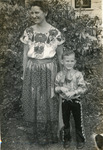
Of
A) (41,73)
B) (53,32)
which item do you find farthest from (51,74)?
(53,32)

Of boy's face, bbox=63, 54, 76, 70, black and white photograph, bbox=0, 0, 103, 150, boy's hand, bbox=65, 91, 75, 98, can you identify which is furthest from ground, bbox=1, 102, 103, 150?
boy's face, bbox=63, 54, 76, 70

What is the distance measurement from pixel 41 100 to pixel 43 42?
26.7 inches

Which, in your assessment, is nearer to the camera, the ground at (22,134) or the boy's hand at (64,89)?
the boy's hand at (64,89)

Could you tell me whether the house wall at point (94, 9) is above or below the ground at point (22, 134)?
above

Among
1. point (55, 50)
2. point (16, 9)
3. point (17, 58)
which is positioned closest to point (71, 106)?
point (55, 50)

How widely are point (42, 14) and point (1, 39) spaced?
2.00 ft

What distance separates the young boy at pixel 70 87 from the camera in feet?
9.55

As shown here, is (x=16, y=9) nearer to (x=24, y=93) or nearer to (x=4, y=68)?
(x=4, y=68)

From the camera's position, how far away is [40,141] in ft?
10.2

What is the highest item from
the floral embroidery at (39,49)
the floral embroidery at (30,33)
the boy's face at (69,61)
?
the floral embroidery at (30,33)

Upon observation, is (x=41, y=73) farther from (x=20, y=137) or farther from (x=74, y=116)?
(x=20, y=137)

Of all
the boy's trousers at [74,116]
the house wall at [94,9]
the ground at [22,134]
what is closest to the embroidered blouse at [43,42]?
→ the house wall at [94,9]

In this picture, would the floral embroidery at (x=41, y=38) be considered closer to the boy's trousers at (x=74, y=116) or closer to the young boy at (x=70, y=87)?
the young boy at (x=70, y=87)

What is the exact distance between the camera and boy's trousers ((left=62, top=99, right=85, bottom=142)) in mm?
2963
